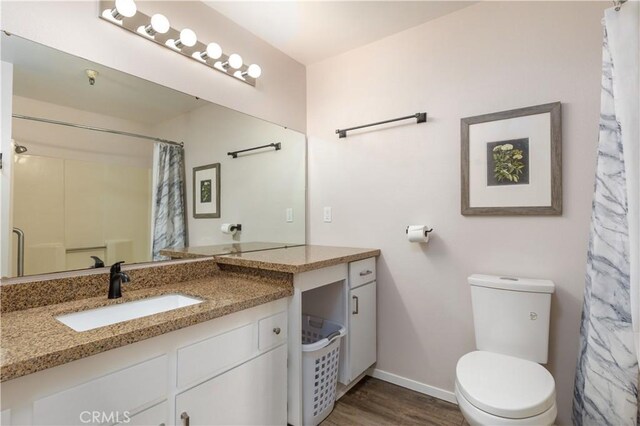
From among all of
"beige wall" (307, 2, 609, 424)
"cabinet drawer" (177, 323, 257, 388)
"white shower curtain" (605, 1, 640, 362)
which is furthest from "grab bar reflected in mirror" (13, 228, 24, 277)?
"white shower curtain" (605, 1, 640, 362)

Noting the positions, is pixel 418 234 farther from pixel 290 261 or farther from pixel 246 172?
pixel 246 172

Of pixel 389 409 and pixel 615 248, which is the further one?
pixel 389 409

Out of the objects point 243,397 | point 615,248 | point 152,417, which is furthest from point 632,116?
point 152,417

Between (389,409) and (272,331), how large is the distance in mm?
960

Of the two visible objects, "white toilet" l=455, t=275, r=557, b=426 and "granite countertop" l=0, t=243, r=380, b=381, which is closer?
"granite countertop" l=0, t=243, r=380, b=381

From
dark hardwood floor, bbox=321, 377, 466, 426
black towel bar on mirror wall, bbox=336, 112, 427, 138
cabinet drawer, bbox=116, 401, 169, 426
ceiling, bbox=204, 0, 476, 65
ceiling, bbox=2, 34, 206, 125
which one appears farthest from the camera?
black towel bar on mirror wall, bbox=336, 112, 427, 138

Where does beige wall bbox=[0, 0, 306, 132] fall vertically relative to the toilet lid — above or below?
above

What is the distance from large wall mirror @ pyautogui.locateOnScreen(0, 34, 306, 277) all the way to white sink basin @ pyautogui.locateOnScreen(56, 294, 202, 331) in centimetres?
25

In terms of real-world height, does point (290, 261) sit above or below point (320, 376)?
above

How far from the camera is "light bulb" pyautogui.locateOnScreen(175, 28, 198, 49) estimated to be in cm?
163

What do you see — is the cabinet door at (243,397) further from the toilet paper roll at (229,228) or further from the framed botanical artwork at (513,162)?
the framed botanical artwork at (513,162)

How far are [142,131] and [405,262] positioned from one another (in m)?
1.72

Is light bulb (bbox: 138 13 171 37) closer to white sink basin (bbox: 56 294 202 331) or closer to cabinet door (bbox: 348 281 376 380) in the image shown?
white sink basin (bbox: 56 294 202 331)

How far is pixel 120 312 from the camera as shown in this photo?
128 centimetres
